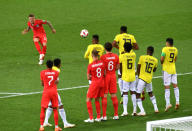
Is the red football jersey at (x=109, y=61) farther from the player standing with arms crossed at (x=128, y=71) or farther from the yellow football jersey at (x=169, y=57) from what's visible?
the yellow football jersey at (x=169, y=57)

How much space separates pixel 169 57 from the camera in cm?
1623

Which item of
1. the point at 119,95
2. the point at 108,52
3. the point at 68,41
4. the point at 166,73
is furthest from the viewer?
the point at 68,41

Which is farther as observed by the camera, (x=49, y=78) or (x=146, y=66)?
(x=146, y=66)

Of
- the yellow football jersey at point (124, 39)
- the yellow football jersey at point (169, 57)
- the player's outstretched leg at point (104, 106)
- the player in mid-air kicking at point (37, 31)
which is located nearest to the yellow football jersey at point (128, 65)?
the player's outstretched leg at point (104, 106)

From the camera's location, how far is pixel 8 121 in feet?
50.4

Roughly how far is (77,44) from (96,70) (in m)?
10.7

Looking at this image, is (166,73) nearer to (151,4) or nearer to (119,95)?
(119,95)

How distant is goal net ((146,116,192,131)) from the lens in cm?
1003

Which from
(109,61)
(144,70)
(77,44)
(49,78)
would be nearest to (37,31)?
(77,44)

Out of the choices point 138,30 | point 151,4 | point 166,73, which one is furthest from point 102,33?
point 166,73

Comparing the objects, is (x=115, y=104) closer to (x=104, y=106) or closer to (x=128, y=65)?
(x=104, y=106)

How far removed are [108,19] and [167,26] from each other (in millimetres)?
3221

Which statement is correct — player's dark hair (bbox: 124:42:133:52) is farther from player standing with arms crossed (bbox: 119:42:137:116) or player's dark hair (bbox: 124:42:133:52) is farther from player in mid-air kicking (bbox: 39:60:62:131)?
player in mid-air kicking (bbox: 39:60:62:131)

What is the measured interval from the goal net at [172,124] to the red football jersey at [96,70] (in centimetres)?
403
